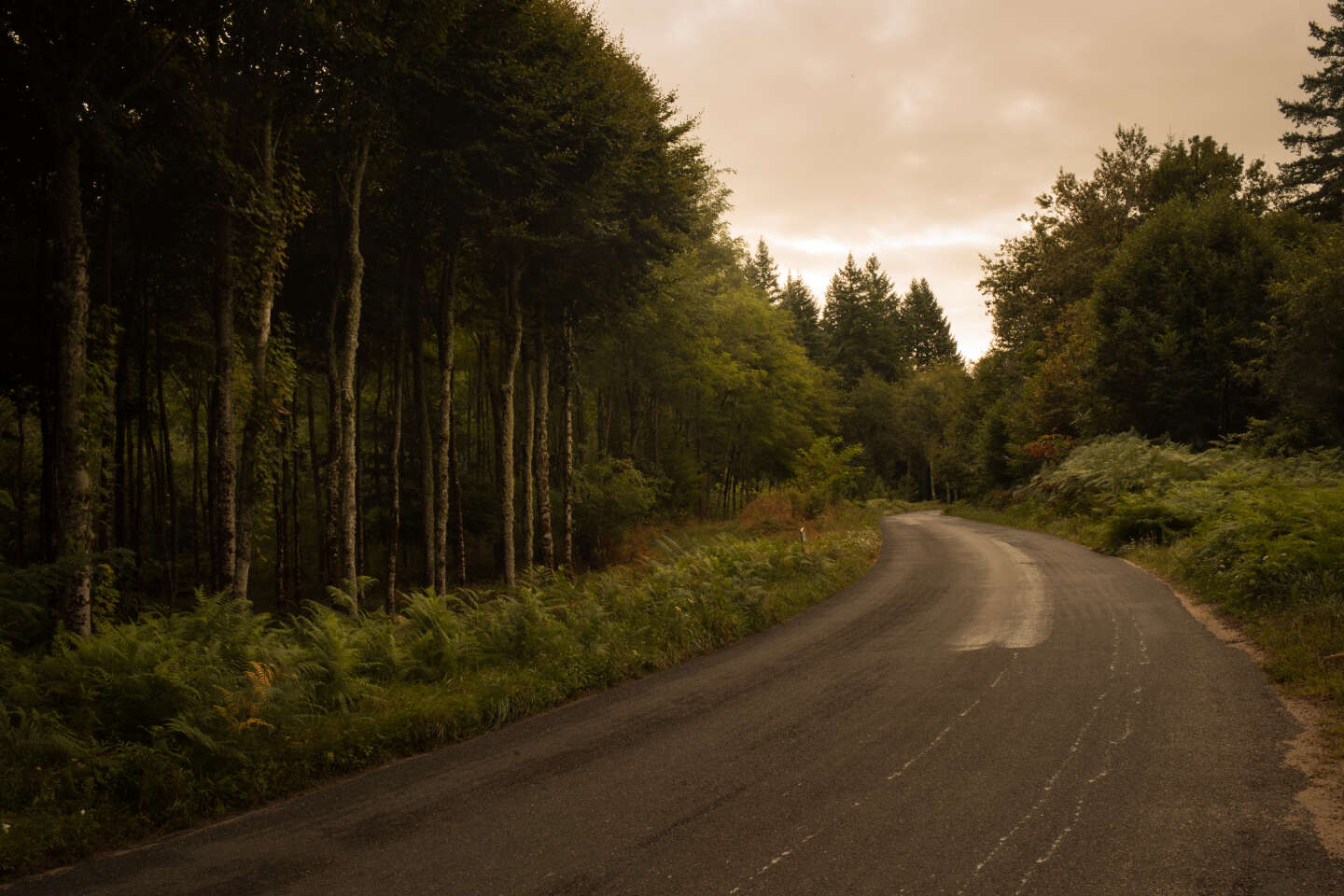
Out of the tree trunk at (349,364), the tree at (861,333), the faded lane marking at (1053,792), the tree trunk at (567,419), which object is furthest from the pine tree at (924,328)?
the faded lane marking at (1053,792)

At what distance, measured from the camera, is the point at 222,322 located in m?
11.9

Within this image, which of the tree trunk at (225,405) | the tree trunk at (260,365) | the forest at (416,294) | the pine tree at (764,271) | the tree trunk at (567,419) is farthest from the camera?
the pine tree at (764,271)

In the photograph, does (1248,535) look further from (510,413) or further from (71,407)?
(71,407)

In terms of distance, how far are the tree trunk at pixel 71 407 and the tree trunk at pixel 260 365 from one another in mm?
2911

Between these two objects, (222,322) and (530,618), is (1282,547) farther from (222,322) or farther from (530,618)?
(222,322)

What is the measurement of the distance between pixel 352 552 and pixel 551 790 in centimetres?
930

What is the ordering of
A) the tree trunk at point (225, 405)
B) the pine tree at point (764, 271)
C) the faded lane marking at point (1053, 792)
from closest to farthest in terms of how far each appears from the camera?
the faded lane marking at point (1053, 792)
the tree trunk at point (225, 405)
the pine tree at point (764, 271)

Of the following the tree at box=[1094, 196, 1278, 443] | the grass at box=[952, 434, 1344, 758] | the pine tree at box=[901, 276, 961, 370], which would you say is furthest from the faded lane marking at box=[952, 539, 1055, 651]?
the pine tree at box=[901, 276, 961, 370]

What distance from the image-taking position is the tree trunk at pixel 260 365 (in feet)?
38.6

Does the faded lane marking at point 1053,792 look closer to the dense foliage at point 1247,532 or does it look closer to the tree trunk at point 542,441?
the dense foliage at point 1247,532

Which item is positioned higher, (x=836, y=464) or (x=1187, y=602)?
(x=836, y=464)

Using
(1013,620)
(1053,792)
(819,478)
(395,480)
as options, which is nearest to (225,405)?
(395,480)

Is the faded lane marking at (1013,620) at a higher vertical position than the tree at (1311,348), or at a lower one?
lower

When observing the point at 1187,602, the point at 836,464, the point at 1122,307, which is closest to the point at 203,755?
the point at 1187,602
